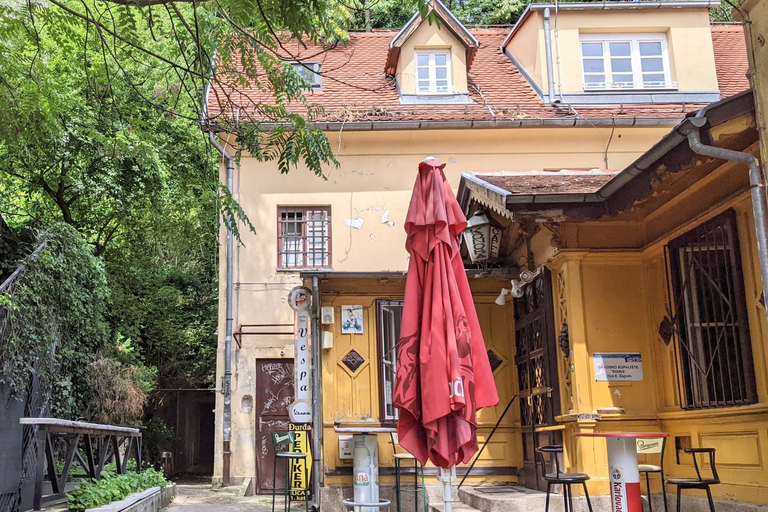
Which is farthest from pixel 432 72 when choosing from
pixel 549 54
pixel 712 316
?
pixel 712 316

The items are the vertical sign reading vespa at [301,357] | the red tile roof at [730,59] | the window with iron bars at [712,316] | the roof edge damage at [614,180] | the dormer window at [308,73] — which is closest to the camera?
the dormer window at [308,73]

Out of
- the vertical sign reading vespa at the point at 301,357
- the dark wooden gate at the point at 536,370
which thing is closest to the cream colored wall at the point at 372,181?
the vertical sign reading vespa at the point at 301,357

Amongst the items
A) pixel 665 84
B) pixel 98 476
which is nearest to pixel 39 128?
pixel 98 476

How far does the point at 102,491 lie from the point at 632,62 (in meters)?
13.7

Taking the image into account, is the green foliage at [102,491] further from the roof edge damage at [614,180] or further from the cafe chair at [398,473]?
the roof edge damage at [614,180]

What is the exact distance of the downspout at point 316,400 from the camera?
10.1 m

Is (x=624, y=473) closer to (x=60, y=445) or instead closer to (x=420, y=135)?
(x=60, y=445)

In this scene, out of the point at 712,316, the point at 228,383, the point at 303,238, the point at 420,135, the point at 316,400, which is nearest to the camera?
the point at 712,316

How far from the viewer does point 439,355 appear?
19.8ft

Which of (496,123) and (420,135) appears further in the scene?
(420,135)

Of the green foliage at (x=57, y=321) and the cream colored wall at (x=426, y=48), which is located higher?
the cream colored wall at (x=426, y=48)

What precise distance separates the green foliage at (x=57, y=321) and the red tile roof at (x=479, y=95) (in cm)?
389

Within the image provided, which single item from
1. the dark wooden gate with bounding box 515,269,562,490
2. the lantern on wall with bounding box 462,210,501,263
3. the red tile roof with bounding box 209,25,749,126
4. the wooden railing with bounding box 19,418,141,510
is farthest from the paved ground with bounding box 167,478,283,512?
the red tile roof with bounding box 209,25,749,126

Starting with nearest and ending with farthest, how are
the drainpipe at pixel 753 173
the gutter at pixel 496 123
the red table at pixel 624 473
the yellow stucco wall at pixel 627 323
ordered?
the drainpipe at pixel 753 173, the red table at pixel 624 473, the yellow stucco wall at pixel 627 323, the gutter at pixel 496 123
